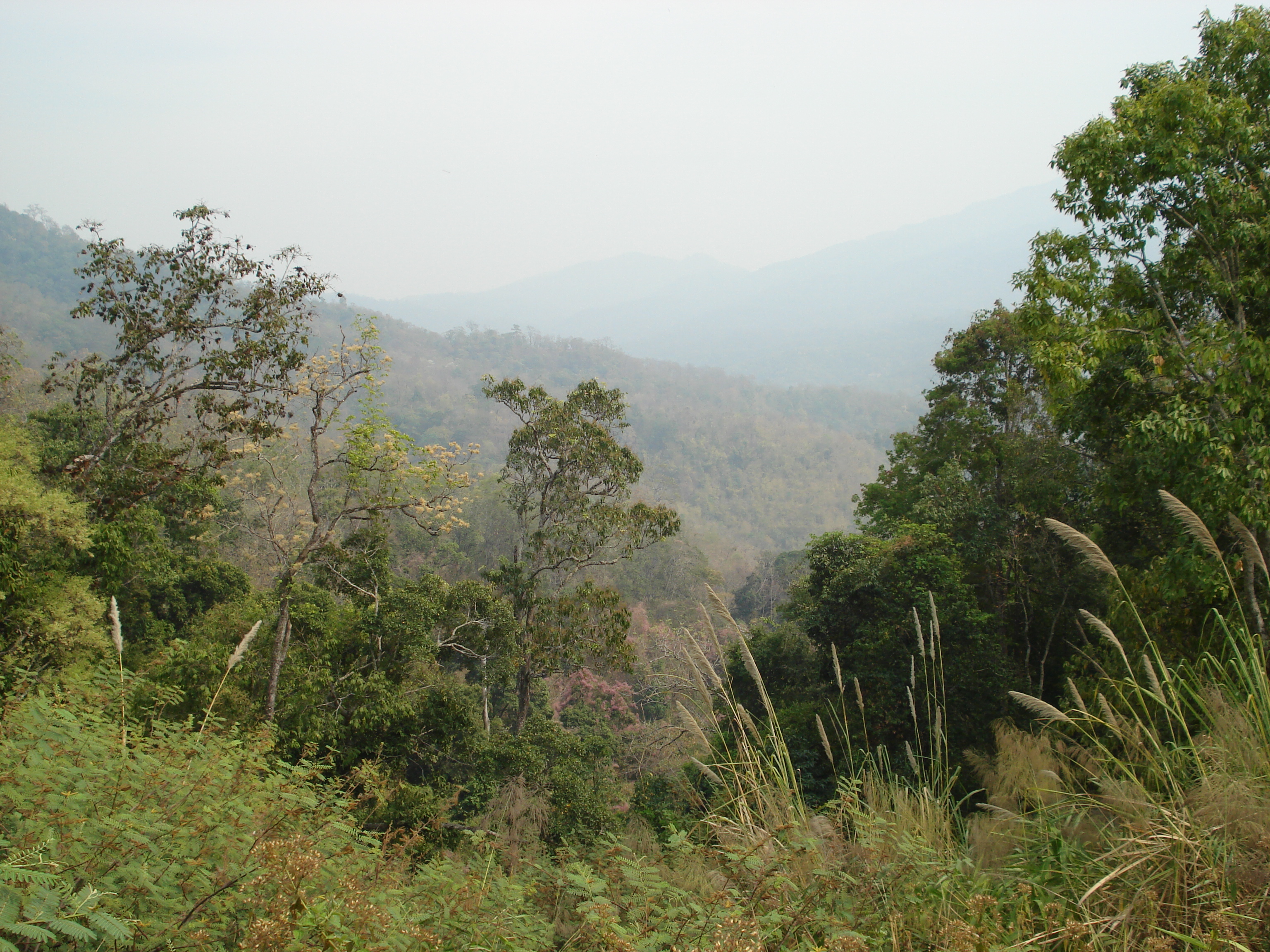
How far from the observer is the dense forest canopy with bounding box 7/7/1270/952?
61.1 inches

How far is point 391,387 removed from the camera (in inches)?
2192

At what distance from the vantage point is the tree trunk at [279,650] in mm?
7016

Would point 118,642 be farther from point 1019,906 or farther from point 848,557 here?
point 848,557

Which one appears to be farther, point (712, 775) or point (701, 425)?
point (701, 425)

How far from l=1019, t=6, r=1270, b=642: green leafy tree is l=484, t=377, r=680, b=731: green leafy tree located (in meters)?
5.87

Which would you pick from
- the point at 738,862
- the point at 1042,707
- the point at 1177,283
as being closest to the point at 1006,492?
the point at 1177,283

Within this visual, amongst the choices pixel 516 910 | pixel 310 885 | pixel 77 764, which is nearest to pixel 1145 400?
pixel 516 910

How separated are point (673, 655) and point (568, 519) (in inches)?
305

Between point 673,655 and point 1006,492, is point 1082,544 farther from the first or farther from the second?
point 1006,492

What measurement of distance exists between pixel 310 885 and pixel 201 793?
0.65m

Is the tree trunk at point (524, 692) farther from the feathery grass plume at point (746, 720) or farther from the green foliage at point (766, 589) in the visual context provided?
the green foliage at point (766, 589)

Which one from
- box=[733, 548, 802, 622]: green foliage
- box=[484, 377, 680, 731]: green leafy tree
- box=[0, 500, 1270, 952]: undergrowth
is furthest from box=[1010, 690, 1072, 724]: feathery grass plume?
box=[733, 548, 802, 622]: green foliage

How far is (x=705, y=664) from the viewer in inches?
96.1

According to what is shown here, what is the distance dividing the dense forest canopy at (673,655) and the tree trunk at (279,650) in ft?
0.83
